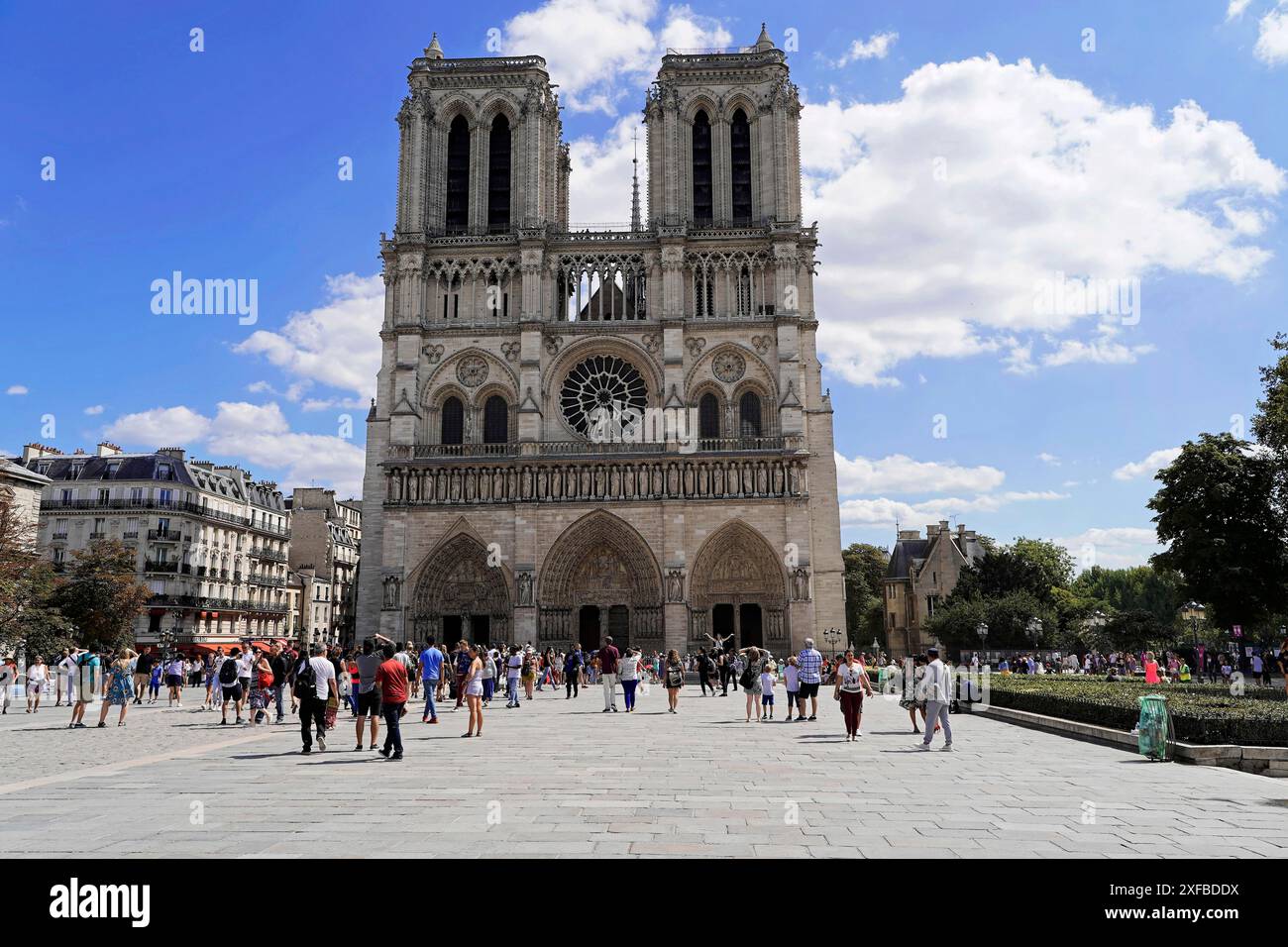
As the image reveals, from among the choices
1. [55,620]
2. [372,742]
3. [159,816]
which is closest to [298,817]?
[159,816]

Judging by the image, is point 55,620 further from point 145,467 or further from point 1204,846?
Result: point 1204,846

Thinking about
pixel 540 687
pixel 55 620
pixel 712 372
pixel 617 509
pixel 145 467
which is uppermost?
pixel 712 372

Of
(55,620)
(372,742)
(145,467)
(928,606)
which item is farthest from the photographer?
(928,606)

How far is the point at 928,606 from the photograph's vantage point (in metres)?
56.6

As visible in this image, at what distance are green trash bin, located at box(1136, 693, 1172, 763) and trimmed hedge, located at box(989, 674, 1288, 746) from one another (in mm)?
461

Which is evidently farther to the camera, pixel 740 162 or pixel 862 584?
pixel 862 584

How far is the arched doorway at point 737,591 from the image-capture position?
37688mm

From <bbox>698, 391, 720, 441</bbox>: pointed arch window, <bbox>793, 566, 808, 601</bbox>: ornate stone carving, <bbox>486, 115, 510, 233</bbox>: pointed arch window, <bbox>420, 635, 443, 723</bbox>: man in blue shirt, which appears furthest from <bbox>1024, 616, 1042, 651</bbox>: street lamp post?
<bbox>420, 635, 443, 723</bbox>: man in blue shirt

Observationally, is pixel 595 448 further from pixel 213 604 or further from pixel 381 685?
pixel 381 685

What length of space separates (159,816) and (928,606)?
5383cm

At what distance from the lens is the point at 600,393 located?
134 ft

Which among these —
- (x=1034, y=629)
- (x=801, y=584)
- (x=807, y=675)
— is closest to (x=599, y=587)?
(x=801, y=584)

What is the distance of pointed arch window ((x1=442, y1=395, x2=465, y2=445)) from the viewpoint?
40812 millimetres

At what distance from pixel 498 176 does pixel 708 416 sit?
14.9 m
